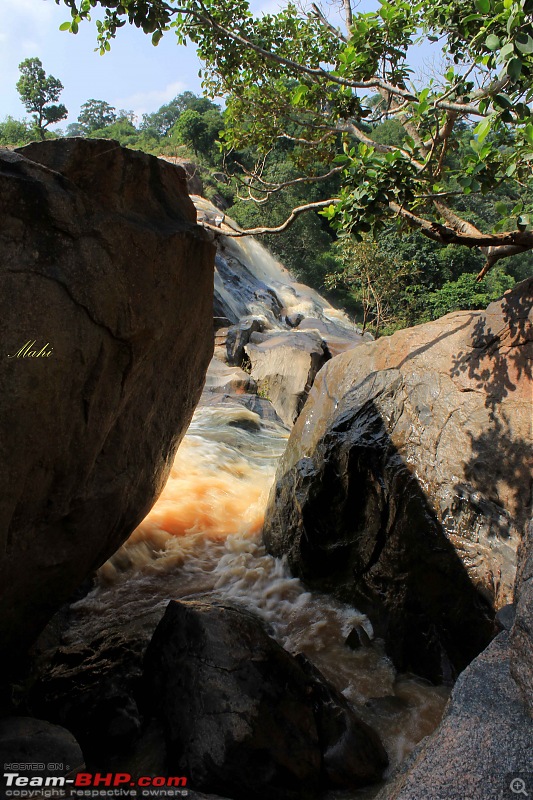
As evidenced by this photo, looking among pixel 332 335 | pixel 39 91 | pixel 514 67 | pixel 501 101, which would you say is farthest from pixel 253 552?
pixel 39 91

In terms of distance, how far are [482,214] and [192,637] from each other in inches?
1427

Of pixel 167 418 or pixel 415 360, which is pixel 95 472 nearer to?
pixel 167 418

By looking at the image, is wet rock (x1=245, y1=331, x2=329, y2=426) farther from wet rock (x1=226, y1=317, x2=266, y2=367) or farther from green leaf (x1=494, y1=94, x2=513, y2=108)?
green leaf (x1=494, y1=94, x2=513, y2=108)

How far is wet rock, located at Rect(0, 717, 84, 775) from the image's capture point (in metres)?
2.20

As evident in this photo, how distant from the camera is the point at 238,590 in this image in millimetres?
4688

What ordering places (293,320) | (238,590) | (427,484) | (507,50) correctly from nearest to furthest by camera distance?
(507,50) → (427,484) → (238,590) → (293,320)

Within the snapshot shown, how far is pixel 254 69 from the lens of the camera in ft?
23.0

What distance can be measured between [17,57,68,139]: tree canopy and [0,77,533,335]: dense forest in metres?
0.08

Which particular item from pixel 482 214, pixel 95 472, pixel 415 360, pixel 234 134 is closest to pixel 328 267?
pixel 482 214

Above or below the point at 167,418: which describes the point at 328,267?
above

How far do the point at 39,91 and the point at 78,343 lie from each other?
40097 mm

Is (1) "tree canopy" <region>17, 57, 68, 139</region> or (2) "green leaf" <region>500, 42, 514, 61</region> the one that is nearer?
(2) "green leaf" <region>500, 42, 514, 61</region>

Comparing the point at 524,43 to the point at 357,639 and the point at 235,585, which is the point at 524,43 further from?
the point at 235,585

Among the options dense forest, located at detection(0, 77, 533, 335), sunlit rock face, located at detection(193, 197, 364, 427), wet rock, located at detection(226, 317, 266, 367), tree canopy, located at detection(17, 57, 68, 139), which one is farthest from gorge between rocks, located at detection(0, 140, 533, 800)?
tree canopy, located at detection(17, 57, 68, 139)
